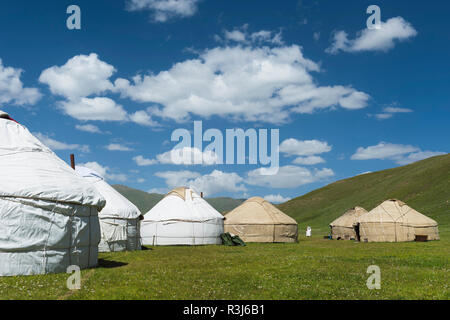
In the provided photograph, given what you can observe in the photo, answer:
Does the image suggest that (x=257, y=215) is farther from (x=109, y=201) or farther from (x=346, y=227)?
(x=109, y=201)

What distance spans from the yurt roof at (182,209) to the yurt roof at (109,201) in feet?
18.1

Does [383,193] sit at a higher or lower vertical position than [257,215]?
higher

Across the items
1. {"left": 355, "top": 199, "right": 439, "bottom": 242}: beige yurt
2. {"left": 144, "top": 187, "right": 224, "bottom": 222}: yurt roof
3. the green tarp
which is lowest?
the green tarp

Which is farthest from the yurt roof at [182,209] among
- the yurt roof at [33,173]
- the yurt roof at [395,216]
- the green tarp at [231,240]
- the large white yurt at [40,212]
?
the yurt roof at [33,173]

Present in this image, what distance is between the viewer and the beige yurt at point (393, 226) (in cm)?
3697

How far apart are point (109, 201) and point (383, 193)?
91.5m

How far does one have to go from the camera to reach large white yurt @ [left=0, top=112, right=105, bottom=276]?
12.7 metres

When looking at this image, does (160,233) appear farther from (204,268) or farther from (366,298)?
(366,298)

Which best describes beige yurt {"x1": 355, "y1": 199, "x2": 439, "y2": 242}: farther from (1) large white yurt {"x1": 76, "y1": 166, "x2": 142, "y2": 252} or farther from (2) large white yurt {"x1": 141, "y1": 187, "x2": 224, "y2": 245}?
(1) large white yurt {"x1": 76, "y1": 166, "x2": 142, "y2": 252}

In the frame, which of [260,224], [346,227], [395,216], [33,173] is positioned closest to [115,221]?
[33,173]

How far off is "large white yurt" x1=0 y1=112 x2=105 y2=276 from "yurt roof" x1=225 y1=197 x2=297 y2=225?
2152 cm

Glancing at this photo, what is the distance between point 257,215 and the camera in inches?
1427

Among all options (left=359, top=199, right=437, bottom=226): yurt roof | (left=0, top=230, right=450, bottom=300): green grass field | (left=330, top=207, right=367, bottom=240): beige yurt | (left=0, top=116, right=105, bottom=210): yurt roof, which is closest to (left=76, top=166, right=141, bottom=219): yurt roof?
(left=0, top=116, right=105, bottom=210): yurt roof

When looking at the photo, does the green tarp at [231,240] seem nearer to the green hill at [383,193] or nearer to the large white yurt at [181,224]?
the large white yurt at [181,224]
